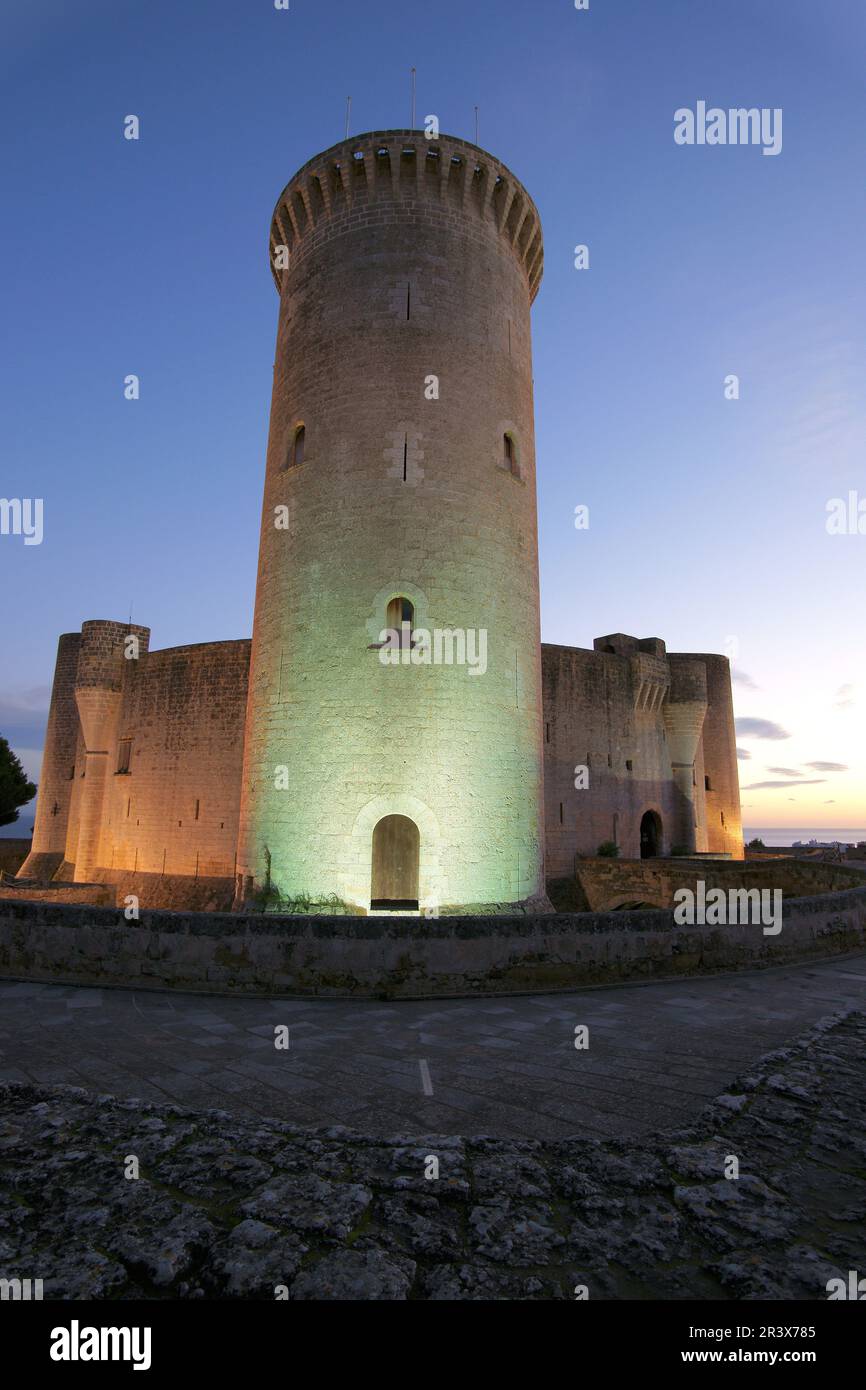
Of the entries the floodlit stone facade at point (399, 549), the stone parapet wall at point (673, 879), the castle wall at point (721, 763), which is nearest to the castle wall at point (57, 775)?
the floodlit stone facade at point (399, 549)

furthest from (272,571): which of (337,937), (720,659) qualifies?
(720,659)

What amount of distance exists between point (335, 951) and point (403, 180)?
13.2 metres

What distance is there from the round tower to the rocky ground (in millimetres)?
7773

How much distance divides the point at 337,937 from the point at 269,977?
663mm

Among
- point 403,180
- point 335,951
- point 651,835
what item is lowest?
point 335,951

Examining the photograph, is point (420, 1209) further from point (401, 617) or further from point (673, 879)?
point (673, 879)

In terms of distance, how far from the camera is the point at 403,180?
41.3 feet

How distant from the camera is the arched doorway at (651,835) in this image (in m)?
24.9

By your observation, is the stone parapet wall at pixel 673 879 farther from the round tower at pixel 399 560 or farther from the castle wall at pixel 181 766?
the castle wall at pixel 181 766

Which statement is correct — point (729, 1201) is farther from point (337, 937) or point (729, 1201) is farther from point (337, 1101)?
point (337, 937)

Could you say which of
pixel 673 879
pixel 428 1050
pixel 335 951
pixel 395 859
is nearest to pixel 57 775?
pixel 395 859

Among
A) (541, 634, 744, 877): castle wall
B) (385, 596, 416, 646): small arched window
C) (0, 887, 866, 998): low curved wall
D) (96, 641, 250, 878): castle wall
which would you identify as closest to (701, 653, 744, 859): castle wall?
(541, 634, 744, 877): castle wall

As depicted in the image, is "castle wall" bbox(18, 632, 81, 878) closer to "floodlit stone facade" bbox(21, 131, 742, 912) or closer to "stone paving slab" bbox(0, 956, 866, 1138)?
"floodlit stone facade" bbox(21, 131, 742, 912)

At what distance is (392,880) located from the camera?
11812 millimetres
